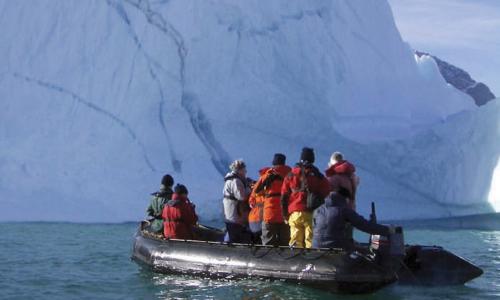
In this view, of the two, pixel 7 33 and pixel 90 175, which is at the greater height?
pixel 7 33

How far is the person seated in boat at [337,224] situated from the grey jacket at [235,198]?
3.68 feet

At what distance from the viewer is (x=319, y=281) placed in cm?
814

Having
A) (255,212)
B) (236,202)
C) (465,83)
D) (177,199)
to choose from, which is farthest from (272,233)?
(465,83)

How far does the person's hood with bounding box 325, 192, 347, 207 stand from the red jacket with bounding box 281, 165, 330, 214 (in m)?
0.35

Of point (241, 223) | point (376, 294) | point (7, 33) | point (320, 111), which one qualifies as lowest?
point (376, 294)

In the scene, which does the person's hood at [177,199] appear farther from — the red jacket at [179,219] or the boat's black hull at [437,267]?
the boat's black hull at [437,267]

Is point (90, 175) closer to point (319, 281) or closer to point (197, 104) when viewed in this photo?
point (197, 104)

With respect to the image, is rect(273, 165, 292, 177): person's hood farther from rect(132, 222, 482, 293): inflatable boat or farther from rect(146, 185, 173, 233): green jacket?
rect(146, 185, 173, 233): green jacket

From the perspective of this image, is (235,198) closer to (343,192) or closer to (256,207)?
(256,207)

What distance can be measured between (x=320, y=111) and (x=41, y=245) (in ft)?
22.0

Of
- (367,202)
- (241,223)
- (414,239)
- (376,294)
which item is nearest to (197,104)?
(367,202)

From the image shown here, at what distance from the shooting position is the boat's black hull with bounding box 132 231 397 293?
800cm

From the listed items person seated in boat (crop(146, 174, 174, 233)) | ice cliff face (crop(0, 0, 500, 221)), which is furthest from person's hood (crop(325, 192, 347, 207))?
ice cliff face (crop(0, 0, 500, 221))

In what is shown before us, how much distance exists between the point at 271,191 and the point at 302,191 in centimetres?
45
